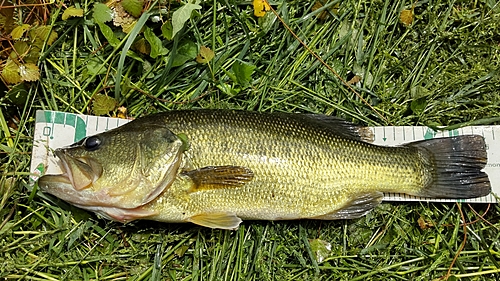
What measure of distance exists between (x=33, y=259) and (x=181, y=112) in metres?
1.47

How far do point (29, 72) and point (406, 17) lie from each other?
2891 mm

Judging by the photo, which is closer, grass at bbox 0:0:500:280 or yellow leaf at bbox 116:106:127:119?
grass at bbox 0:0:500:280

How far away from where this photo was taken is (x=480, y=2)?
3.52 m

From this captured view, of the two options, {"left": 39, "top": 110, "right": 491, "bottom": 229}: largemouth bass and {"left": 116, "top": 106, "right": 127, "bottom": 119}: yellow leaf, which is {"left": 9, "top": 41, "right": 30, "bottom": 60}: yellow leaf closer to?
{"left": 116, "top": 106, "right": 127, "bottom": 119}: yellow leaf

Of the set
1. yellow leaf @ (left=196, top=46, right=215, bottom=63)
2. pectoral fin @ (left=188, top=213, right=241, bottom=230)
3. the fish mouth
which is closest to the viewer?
the fish mouth

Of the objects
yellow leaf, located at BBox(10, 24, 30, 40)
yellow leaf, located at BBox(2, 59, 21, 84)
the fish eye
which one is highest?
yellow leaf, located at BBox(10, 24, 30, 40)

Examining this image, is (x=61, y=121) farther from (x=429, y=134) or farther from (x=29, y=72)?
(x=429, y=134)

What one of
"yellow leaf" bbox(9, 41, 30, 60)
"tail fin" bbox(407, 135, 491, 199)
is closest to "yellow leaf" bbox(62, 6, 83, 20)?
"yellow leaf" bbox(9, 41, 30, 60)

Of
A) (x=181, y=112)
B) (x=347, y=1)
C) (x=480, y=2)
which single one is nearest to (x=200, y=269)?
(x=181, y=112)

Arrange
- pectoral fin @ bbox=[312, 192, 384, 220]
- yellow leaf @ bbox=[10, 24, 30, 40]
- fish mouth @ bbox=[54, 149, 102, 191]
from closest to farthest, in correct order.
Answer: fish mouth @ bbox=[54, 149, 102, 191], pectoral fin @ bbox=[312, 192, 384, 220], yellow leaf @ bbox=[10, 24, 30, 40]

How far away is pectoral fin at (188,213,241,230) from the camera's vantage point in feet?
9.13

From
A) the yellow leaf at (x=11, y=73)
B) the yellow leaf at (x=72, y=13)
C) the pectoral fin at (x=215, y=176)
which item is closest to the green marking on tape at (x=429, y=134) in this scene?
the pectoral fin at (x=215, y=176)

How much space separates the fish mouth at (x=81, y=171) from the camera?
2617mm

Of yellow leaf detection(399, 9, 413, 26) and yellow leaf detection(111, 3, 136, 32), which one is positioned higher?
yellow leaf detection(399, 9, 413, 26)
